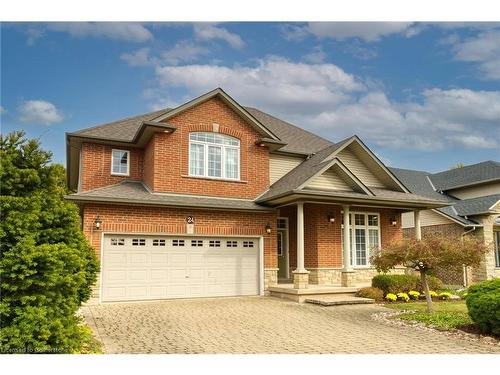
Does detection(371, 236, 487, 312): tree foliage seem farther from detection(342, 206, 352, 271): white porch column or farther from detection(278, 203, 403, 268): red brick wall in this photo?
detection(278, 203, 403, 268): red brick wall

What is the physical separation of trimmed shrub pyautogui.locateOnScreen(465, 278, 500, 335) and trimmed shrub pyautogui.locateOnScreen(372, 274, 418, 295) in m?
5.22

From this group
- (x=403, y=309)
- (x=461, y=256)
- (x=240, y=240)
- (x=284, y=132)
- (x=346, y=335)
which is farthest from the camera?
(x=284, y=132)

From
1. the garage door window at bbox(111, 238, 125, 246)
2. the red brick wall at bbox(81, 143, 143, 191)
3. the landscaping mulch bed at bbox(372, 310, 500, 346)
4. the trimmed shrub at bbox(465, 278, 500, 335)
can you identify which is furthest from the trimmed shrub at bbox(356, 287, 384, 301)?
the red brick wall at bbox(81, 143, 143, 191)

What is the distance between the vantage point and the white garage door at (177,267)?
1312 centimetres

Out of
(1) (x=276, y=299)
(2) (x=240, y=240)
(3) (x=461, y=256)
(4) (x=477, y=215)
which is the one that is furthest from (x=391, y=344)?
(4) (x=477, y=215)

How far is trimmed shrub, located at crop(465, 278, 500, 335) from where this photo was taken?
26.4ft

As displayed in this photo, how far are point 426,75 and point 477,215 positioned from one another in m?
10.0

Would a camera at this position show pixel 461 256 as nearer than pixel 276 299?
Yes

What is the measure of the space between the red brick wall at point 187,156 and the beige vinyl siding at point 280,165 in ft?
2.86

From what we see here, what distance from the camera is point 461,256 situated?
1038 cm

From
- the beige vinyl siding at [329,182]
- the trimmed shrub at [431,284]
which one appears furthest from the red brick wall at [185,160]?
the trimmed shrub at [431,284]

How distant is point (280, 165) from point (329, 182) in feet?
9.48

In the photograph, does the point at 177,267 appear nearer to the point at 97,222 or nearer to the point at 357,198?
the point at 97,222

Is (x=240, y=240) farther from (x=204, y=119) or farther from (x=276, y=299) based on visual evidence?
(x=204, y=119)
